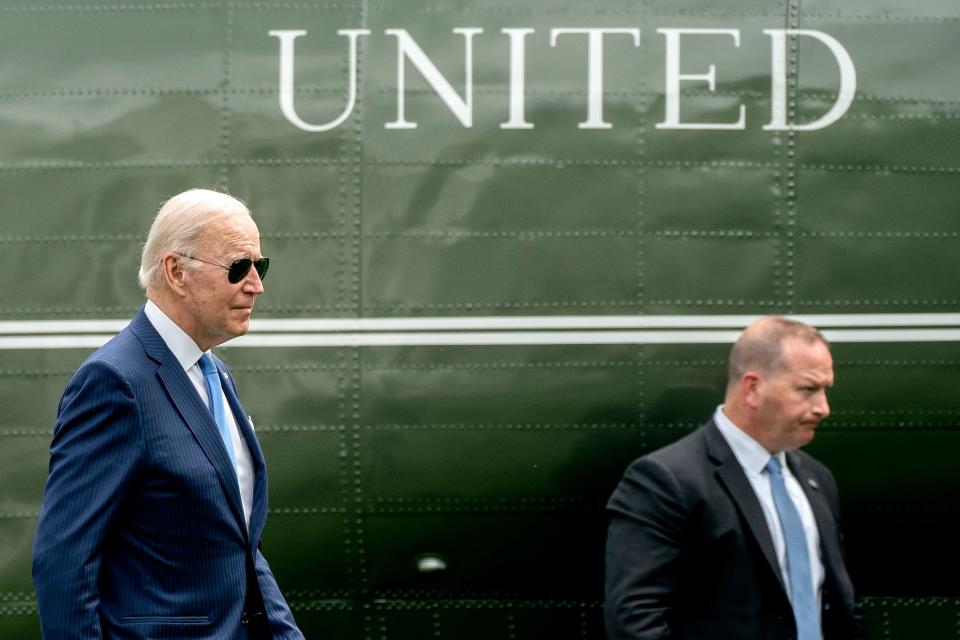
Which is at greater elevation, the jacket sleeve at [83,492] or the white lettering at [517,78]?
the white lettering at [517,78]

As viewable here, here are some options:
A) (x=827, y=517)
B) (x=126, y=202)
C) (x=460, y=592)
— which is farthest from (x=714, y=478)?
(x=126, y=202)

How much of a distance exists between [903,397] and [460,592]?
1.67 meters

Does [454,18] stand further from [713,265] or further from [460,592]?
[460,592]

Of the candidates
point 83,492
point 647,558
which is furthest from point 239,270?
point 647,558

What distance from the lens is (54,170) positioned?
→ 3836mm

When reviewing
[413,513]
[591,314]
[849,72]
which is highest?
[849,72]

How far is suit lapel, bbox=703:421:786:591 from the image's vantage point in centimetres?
304

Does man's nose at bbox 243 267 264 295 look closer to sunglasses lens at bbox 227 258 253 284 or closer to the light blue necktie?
sunglasses lens at bbox 227 258 253 284

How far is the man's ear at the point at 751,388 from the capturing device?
10.4ft

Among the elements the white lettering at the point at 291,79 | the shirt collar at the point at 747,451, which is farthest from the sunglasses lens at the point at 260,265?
the shirt collar at the point at 747,451

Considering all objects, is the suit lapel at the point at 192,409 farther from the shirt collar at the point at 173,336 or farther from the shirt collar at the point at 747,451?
the shirt collar at the point at 747,451

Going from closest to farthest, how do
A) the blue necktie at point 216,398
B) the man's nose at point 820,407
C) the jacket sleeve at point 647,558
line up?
the blue necktie at point 216,398 < the jacket sleeve at point 647,558 < the man's nose at point 820,407

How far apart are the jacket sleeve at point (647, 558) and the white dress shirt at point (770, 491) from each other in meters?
0.23

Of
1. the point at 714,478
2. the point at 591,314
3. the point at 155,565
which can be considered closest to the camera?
the point at 155,565
